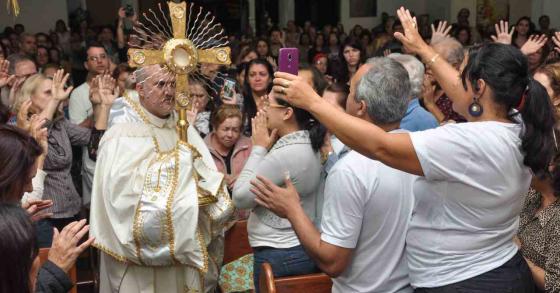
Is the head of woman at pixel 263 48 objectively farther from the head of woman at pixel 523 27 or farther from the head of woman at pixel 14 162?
the head of woman at pixel 14 162

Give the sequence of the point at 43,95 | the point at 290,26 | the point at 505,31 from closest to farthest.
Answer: the point at 43,95, the point at 505,31, the point at 290,26

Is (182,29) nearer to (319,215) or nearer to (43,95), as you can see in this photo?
(319,215)

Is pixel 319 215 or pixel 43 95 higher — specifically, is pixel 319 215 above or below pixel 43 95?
below

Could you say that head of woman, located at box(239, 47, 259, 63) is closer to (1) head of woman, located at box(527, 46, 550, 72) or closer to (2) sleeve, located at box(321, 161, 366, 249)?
(1) head of woman, located at box(527, 46, 550, 72)

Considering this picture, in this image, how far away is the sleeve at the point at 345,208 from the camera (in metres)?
2.12

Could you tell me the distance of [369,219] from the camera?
7.12 feet

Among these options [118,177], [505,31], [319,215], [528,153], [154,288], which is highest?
[505,31]

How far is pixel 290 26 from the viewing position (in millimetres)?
12227

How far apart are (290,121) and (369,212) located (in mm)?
738

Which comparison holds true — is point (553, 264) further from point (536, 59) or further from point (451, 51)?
point (536, 59)

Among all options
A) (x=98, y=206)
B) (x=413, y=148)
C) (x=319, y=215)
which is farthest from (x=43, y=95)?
(x=413, y=148)

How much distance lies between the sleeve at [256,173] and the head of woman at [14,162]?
2.86ft

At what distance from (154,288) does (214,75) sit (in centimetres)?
217

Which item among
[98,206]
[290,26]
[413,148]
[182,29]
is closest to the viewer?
[413,148]
